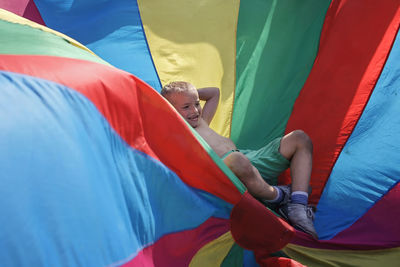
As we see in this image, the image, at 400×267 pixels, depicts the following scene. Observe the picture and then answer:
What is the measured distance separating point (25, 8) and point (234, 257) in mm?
1735

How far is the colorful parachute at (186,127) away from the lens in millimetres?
980

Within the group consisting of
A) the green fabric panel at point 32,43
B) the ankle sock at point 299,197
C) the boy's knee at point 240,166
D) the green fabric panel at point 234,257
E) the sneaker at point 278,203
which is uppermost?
the green fabric panel at point 32,43

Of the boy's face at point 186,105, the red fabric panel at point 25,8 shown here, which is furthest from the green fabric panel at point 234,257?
the red fabric panel at point 25,8

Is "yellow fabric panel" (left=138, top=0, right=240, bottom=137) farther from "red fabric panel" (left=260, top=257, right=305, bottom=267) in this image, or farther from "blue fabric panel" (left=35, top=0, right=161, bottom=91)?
"red fabric panel" (left=260, top=257, right=305, bottom=267)

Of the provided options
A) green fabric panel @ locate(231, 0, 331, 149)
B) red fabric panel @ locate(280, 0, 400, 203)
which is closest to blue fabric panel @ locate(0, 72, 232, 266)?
red fabric panel @ locate(280, 0, 400, 203)

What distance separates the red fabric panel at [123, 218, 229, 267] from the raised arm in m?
0.90

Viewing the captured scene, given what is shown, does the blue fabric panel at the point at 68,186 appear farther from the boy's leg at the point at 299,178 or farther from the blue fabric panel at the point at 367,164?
the blue fabric panel at the point at 367,164

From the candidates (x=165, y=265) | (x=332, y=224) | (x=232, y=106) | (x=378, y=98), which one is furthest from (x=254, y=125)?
(x=165, y=265)

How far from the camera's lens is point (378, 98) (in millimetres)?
1815

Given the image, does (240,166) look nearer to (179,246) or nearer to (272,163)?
(272,163)

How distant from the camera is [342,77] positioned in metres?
2.00

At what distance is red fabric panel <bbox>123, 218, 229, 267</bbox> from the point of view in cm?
114

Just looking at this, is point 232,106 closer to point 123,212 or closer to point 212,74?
point 212,74

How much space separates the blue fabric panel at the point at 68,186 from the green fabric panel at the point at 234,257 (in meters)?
0.22
